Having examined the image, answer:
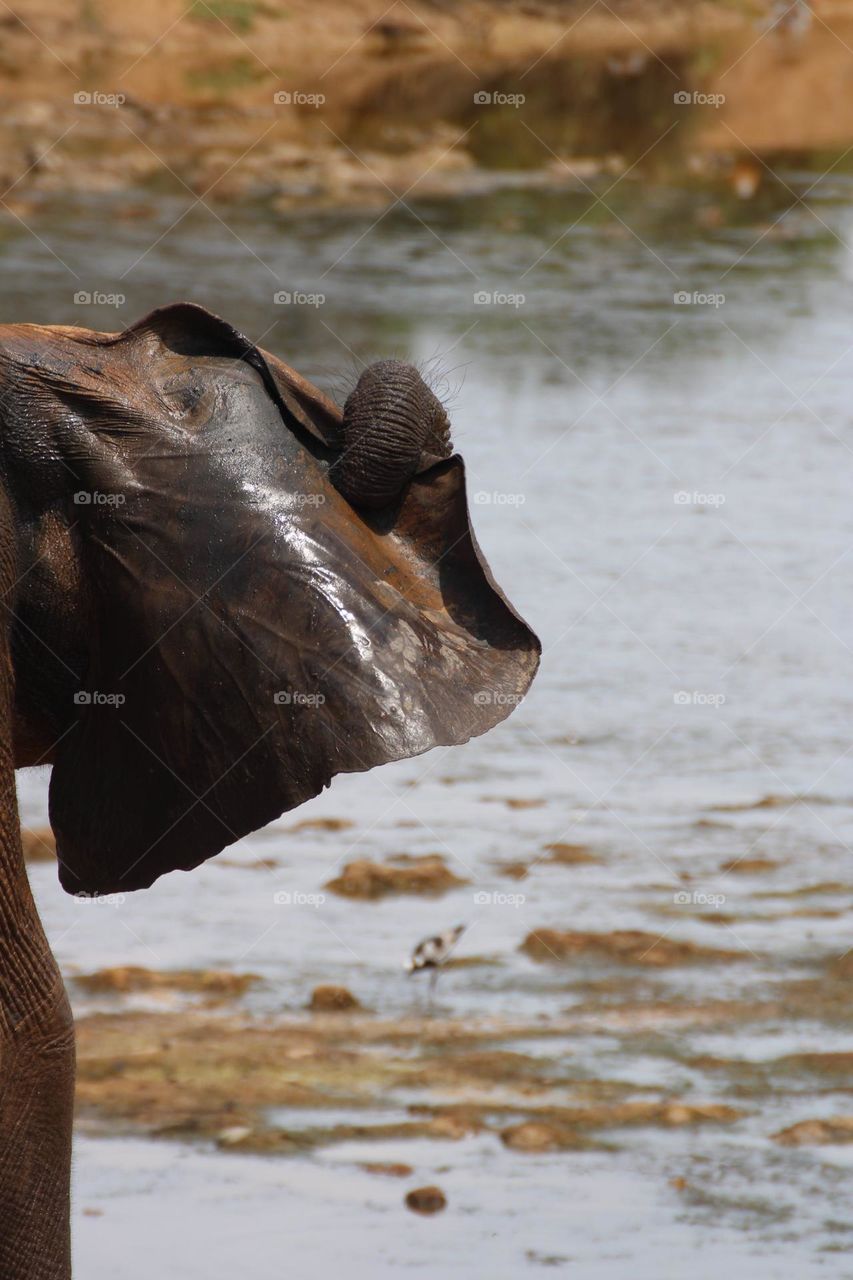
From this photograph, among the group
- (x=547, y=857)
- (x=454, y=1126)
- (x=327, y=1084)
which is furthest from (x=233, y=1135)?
(x=547, y=857)

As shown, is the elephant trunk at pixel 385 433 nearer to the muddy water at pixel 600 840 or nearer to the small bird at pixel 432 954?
the muddy water at pixel 600 840

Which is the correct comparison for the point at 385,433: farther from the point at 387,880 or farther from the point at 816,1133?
the point at 387,880

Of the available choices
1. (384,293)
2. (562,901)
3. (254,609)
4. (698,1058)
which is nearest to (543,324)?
(384,293)

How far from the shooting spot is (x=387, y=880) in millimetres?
7957

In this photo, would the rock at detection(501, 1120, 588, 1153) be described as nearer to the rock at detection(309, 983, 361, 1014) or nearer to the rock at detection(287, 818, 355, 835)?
the rock at detection(309, 983, 361, 1014)

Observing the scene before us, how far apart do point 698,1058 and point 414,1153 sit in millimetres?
1035

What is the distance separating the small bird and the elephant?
3.39 meters

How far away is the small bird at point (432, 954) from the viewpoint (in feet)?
23.6

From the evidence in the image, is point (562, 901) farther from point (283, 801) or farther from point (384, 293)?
point (384, 293)

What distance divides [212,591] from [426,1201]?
266 centimetres

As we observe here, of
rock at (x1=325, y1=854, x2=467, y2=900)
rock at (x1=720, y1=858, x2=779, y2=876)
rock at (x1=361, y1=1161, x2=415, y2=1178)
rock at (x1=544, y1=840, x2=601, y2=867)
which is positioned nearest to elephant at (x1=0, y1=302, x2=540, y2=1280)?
rock at (x1=361, y1=1161, x2=415, y2=1178)

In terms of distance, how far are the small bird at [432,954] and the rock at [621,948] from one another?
347 mm

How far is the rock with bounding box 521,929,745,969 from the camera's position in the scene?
749cm

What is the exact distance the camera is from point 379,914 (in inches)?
304
